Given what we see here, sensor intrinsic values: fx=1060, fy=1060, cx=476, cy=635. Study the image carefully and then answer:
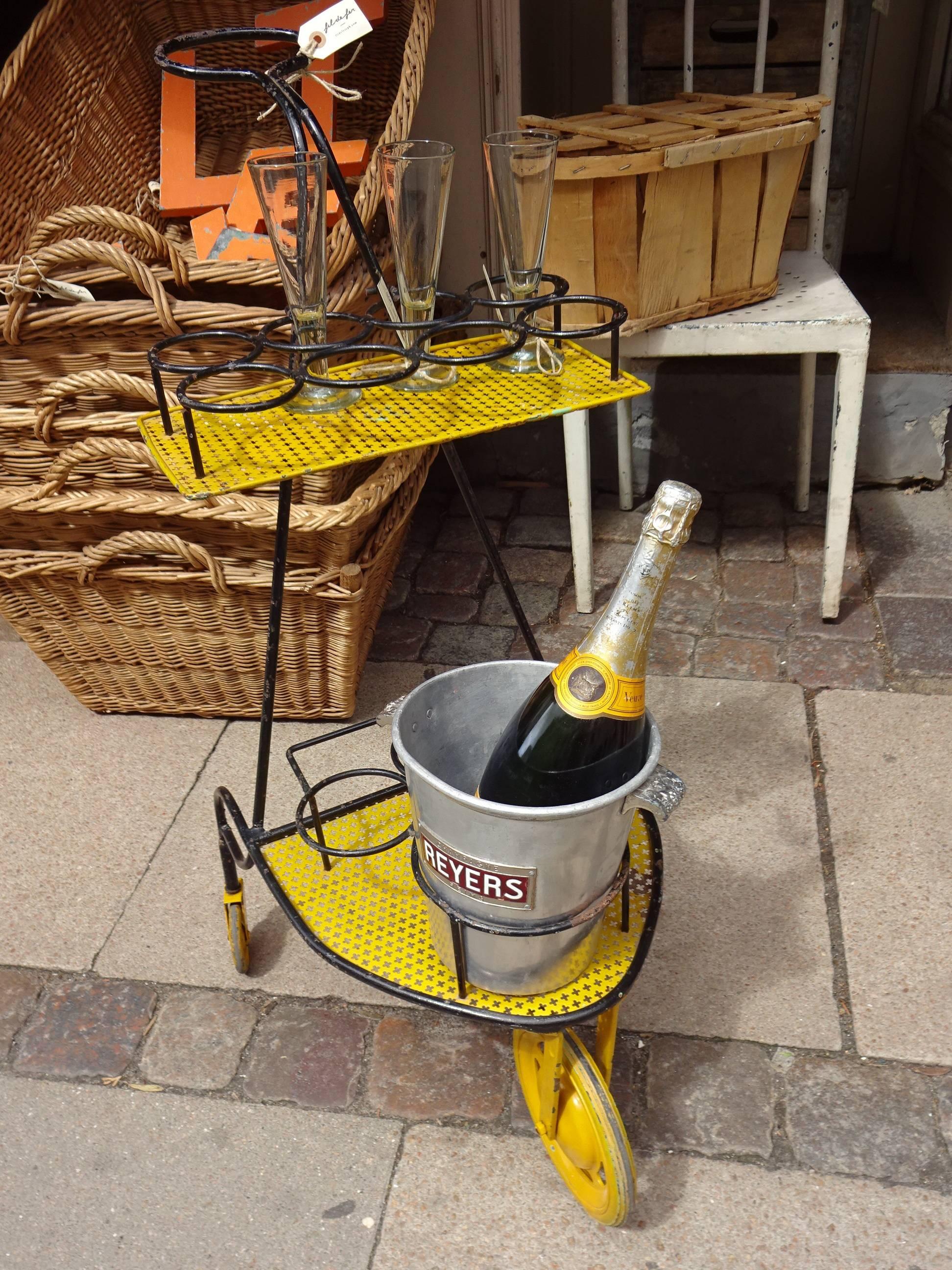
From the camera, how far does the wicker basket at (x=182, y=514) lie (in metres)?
1.72

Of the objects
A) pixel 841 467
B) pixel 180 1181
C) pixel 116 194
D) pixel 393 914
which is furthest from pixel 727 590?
pixel 180 1181

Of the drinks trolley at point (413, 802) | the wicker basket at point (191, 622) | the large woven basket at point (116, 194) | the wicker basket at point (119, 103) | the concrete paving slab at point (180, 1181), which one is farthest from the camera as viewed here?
the wicker basket at point (119, 103)

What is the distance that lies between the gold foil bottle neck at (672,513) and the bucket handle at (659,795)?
237 millimetres

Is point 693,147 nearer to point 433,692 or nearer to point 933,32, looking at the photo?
point 433,692

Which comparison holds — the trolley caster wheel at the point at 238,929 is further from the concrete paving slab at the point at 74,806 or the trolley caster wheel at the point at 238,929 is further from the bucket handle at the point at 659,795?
the bucket handle at the point at 659,795

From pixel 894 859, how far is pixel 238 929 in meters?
1.04

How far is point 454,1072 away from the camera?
1.43 meters

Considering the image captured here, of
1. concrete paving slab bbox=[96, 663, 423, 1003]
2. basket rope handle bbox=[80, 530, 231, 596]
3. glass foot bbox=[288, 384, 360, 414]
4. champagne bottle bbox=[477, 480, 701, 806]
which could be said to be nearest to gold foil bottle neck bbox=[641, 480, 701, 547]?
champagne bottle bbox=[477, 480, 701, 806]

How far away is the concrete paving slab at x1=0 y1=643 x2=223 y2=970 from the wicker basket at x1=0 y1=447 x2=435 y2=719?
0.08 m

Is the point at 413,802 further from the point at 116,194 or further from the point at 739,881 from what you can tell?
the point at 116,194

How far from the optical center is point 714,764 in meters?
1.93

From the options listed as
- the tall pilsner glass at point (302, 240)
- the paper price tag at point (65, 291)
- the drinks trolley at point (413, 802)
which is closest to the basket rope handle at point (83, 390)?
the paper price tag at point (65, 291)

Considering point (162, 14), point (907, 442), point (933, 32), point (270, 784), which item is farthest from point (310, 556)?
point (933, 32)

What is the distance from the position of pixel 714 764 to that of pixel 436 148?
1160mm
